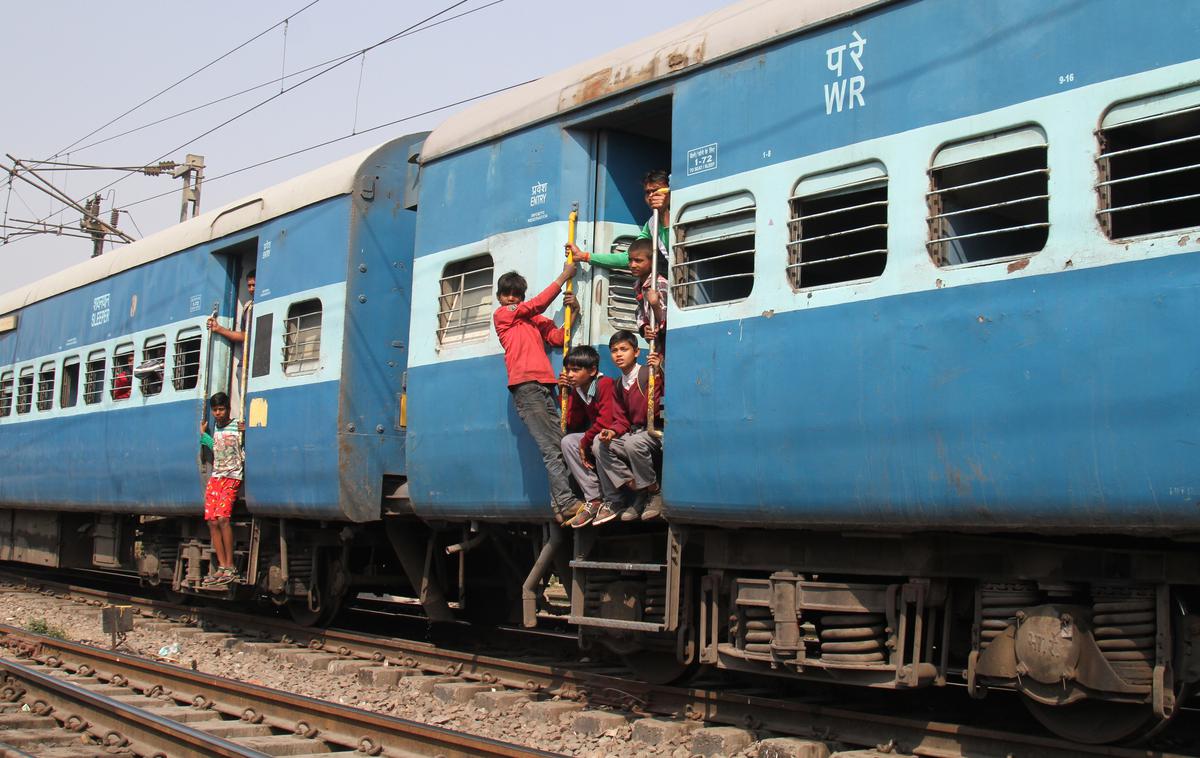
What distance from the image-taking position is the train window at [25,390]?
1672 centimetres

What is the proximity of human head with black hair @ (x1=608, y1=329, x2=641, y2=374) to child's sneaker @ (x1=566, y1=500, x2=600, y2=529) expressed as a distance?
0.85 metres

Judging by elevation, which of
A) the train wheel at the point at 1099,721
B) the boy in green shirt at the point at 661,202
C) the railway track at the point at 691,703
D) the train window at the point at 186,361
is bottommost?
the railway track at the point at 691,703

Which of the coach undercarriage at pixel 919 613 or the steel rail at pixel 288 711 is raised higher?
the coach undercarriage at pixel 919 613

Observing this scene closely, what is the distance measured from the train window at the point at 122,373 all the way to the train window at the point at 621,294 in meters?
7.80

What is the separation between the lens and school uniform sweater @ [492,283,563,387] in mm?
7742

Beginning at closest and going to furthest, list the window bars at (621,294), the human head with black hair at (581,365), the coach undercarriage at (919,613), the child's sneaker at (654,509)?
1. the coach undercarriage at (919,613)
2. the child's sneaker at (654,509)
3. the human head with black hair at (581,365)
4. the window bars at (621,294)

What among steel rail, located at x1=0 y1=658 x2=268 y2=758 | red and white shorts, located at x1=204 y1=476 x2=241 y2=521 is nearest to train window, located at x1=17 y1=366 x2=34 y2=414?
red and white shorts, located at x1=204 y1=476 x2=241 y2=521

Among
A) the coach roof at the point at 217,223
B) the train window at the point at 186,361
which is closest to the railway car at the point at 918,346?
the coach roof at the point at 217,223

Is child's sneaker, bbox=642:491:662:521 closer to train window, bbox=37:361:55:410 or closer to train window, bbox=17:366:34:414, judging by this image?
train window, bbox=37:361:55:410

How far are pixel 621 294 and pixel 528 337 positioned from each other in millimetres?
732

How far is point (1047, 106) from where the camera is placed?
5.19 meters

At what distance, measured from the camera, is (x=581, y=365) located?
752 centimetres

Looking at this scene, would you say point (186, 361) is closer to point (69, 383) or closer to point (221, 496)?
point (221, 496)

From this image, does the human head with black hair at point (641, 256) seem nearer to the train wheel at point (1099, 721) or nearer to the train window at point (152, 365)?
the train wheel at point (1099, 721)
